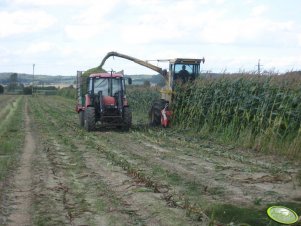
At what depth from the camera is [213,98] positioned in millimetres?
16547

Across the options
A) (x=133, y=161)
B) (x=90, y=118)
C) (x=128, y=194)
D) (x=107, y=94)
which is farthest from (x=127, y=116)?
(x=128, y=194)

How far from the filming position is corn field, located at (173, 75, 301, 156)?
12.3 m

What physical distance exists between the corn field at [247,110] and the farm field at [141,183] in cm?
67

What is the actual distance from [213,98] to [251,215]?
10.6 m

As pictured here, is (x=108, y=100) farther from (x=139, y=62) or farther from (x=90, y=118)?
(x=139, y=62)

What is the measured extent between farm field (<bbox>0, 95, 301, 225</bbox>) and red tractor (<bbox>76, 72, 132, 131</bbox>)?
3.23 metres

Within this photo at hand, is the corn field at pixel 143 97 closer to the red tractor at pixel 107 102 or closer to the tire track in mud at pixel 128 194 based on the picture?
the red tractor at pixel 107 102

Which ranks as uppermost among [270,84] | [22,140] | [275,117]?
[270,84]

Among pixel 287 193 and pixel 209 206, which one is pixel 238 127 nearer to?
pixel 287 193

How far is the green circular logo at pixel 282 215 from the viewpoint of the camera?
18.8 ft

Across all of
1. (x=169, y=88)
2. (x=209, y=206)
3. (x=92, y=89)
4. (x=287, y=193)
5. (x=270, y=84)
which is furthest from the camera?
(x=169, y=88)

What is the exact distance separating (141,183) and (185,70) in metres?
11.4

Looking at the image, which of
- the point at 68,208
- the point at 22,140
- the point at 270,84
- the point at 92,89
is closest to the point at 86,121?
the point at 92,89

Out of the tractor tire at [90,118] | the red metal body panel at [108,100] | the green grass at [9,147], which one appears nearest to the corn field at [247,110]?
the red metal body panel at [108,100]
